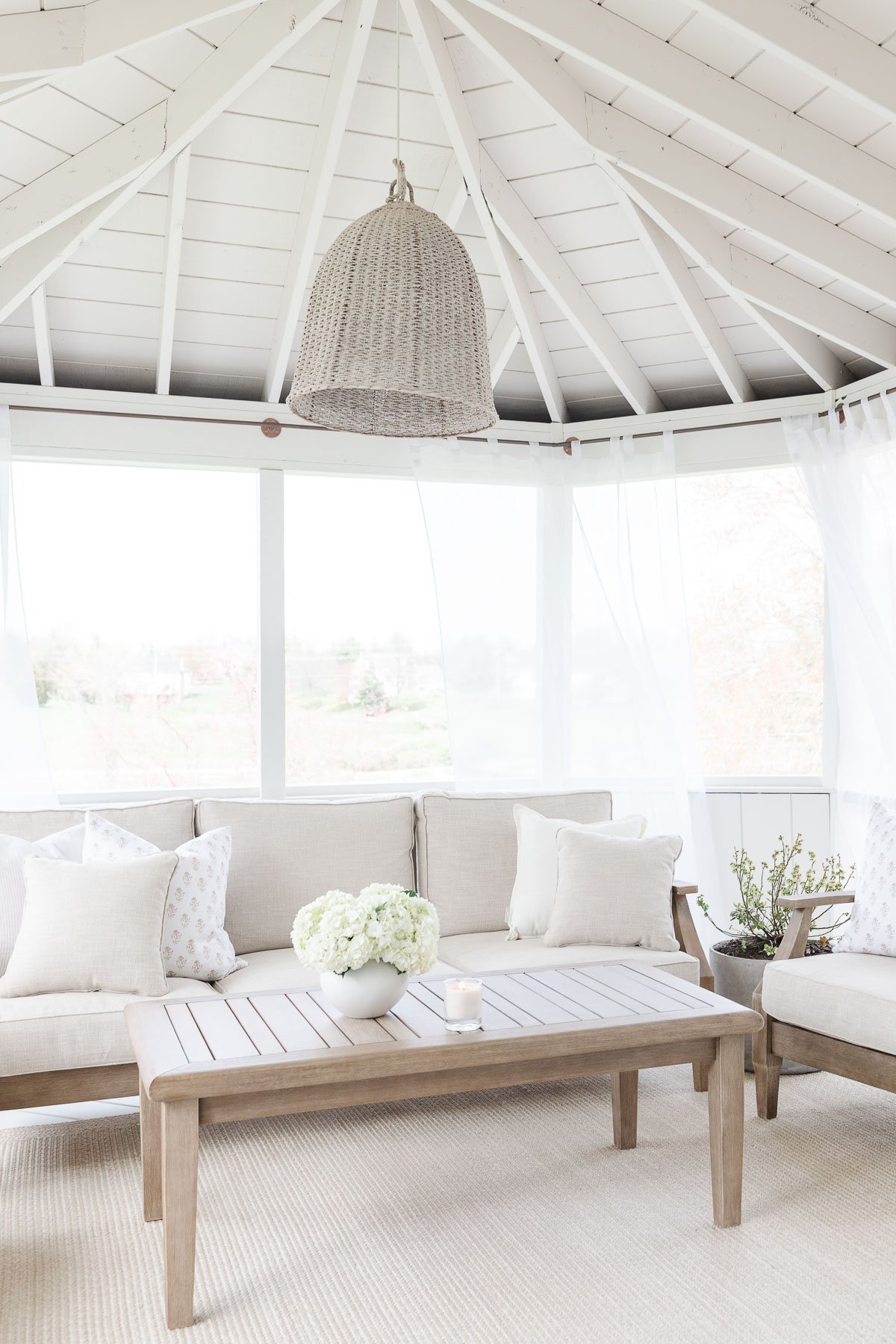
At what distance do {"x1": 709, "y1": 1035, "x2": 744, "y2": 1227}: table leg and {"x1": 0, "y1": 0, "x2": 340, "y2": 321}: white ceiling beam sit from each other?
271cm

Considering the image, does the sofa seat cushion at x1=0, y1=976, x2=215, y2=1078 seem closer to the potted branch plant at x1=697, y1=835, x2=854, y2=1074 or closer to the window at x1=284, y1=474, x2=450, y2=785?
the potted branch plant at x1=697, y1=835, x2=854, y2=1074

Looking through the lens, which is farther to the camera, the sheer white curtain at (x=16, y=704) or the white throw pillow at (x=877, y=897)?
the sheer white curtain at (x=16, y=704)

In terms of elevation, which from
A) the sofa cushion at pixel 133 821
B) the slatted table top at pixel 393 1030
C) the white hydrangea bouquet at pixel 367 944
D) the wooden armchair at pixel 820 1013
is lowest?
the wooden armchair at pixel 820 1013

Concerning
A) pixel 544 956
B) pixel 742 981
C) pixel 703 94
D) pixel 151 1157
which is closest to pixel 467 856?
pixel 544 956

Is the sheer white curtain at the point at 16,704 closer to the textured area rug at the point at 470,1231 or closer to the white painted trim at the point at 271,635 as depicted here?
the white painted trim at the point at 271,635

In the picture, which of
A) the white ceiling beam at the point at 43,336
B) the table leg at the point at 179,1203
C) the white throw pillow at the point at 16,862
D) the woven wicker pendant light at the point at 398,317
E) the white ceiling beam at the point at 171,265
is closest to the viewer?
the table leg at the point at 179,1203

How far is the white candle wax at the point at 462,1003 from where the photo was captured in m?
2.49

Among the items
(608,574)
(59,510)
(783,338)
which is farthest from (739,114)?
(59,510)

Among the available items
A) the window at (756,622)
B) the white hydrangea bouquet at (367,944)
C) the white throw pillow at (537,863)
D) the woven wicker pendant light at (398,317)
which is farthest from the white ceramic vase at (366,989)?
the window at (756,622)

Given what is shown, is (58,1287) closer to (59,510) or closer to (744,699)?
(59,510)

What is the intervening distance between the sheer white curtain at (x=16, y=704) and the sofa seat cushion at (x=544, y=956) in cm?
166

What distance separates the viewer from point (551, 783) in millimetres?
4859

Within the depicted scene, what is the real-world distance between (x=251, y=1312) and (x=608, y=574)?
10.8 ft

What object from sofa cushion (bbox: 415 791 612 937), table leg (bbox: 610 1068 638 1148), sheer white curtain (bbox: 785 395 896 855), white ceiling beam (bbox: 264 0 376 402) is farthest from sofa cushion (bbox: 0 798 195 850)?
sheer white curtain (bbox: 785 395 896 855)
